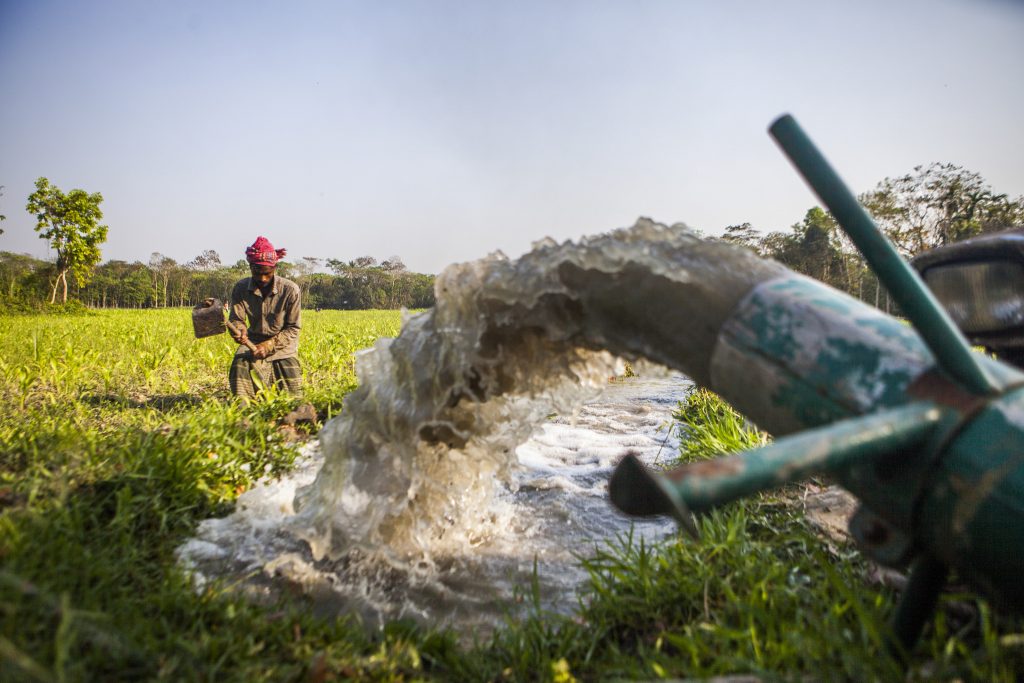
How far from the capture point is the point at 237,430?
359cm

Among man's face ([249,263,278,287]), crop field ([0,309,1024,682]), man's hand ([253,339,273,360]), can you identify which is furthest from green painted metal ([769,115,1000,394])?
man's face ([249,263,278,287])

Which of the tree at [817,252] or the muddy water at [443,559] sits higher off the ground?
the tree at [817,252]

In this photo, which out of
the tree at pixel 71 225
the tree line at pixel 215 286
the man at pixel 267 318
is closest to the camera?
the man at pixel 267 318

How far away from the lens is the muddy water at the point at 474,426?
1.65 m

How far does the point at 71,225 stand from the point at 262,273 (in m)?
30.3

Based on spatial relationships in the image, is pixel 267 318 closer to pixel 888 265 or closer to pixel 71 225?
pixel 888 265

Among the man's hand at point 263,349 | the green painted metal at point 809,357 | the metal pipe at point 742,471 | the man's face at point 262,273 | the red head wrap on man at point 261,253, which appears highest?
the red head wrap on man at point 261,253

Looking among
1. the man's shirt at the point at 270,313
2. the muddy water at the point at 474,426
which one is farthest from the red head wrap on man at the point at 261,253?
the muddy water at the point at 474,426

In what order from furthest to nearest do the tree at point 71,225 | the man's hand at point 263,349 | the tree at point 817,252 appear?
1. the tree at point 817,252
2. the tree at point 71,225
3. the man's hand at point 263,349

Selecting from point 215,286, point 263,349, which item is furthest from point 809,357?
point 215,286

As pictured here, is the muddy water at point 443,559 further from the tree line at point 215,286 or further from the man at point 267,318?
the tree line at point 215,286

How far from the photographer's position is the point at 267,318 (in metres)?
5.91

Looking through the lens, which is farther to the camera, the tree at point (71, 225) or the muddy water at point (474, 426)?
the tree at point (71, 225)

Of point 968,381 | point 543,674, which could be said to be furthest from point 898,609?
point 543,674
